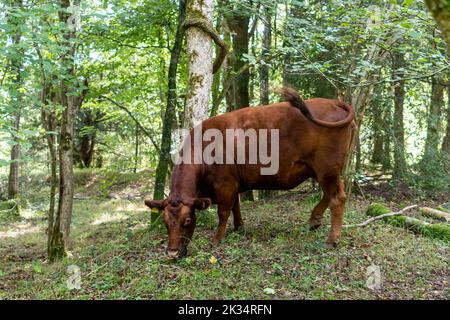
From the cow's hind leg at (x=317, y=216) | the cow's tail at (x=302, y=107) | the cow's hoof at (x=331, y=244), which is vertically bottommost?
the cow's hoof at (x=331, y=244)

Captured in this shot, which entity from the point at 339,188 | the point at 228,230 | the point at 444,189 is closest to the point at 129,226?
the point at 228,230

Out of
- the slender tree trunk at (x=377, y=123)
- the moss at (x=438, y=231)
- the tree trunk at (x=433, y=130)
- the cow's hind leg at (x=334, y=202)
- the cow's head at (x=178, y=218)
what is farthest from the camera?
the tree trunk at (x=433, y=130)

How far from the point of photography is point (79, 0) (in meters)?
8.67

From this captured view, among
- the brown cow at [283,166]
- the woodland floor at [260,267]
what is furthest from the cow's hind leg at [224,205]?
the woodland floor at [260,267]

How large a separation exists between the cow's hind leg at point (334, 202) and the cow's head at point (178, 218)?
1873mm

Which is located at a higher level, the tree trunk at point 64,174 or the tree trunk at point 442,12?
the tree trunk at point 442,12

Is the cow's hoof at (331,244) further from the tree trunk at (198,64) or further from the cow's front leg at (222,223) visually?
the tree trunk at (198,64)

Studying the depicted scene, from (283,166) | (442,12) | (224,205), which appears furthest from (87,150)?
(442,12)

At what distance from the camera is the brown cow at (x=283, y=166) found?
19.5 feet

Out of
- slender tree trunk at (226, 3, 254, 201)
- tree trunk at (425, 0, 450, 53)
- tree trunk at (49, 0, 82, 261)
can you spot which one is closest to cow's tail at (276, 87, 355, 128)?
tree trunk at (425, 0, 450, 53)

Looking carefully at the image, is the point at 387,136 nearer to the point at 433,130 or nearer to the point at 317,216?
the point at 433,130

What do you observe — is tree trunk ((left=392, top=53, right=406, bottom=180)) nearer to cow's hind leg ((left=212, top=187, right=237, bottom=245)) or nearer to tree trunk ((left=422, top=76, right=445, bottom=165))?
tree trunk ((left=422, top=76, right=445, bottom=165))

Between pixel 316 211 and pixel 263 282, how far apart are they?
7.90 feet
